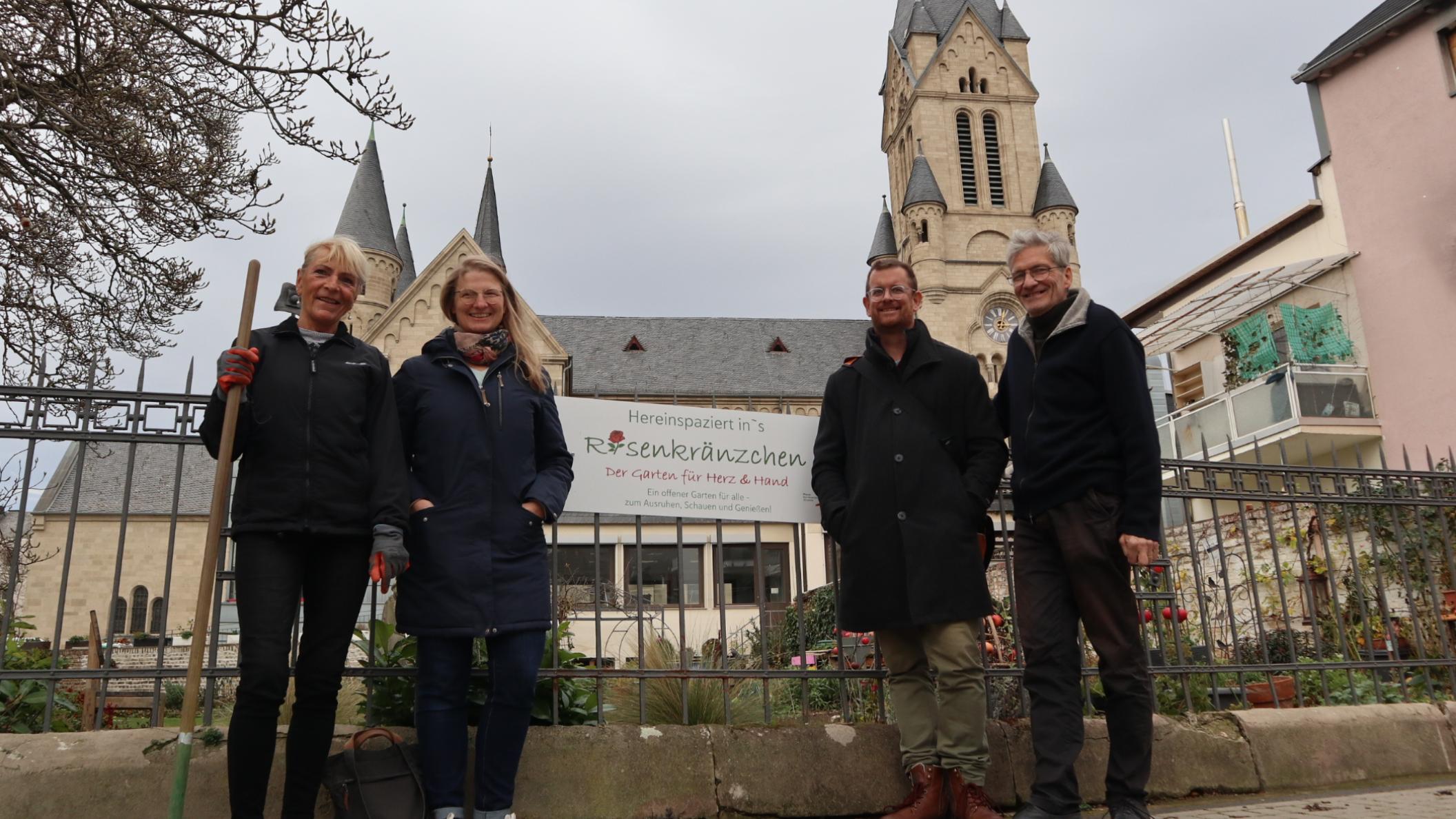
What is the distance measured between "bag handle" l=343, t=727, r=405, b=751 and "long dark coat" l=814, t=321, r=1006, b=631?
1.64 metres

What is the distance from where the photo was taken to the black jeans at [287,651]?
2.87 meters

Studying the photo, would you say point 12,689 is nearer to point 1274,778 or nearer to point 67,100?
point 67,100

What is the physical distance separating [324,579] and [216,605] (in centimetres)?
99

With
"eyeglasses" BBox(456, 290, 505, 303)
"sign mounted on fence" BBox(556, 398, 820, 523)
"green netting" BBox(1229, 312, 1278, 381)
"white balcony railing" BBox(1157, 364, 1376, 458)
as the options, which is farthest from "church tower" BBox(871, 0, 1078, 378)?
"eyeglasses" BBox(456, 290, 505, 303)

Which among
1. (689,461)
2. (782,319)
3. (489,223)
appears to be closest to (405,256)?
(489,223)

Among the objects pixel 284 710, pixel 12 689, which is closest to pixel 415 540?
pixel 284 710

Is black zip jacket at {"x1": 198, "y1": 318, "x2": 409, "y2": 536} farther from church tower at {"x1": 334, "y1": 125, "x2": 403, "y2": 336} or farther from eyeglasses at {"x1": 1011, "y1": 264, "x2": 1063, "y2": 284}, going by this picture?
church tower at {"x1": 334, "y1": 125, "x2": 403, "y2": 336}

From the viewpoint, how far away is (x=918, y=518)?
3.50 m

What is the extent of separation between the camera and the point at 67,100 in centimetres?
621

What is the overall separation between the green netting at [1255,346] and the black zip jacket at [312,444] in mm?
18073

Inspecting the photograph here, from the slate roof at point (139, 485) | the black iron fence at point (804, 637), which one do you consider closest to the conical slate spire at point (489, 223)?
the slate roof at point (139, 485)

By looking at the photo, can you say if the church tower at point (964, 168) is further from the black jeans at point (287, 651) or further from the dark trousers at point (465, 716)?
the black jeans at point (287, 651)

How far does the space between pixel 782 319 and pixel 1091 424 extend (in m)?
41.1

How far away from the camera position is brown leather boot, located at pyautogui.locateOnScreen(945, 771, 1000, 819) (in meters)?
3.32
